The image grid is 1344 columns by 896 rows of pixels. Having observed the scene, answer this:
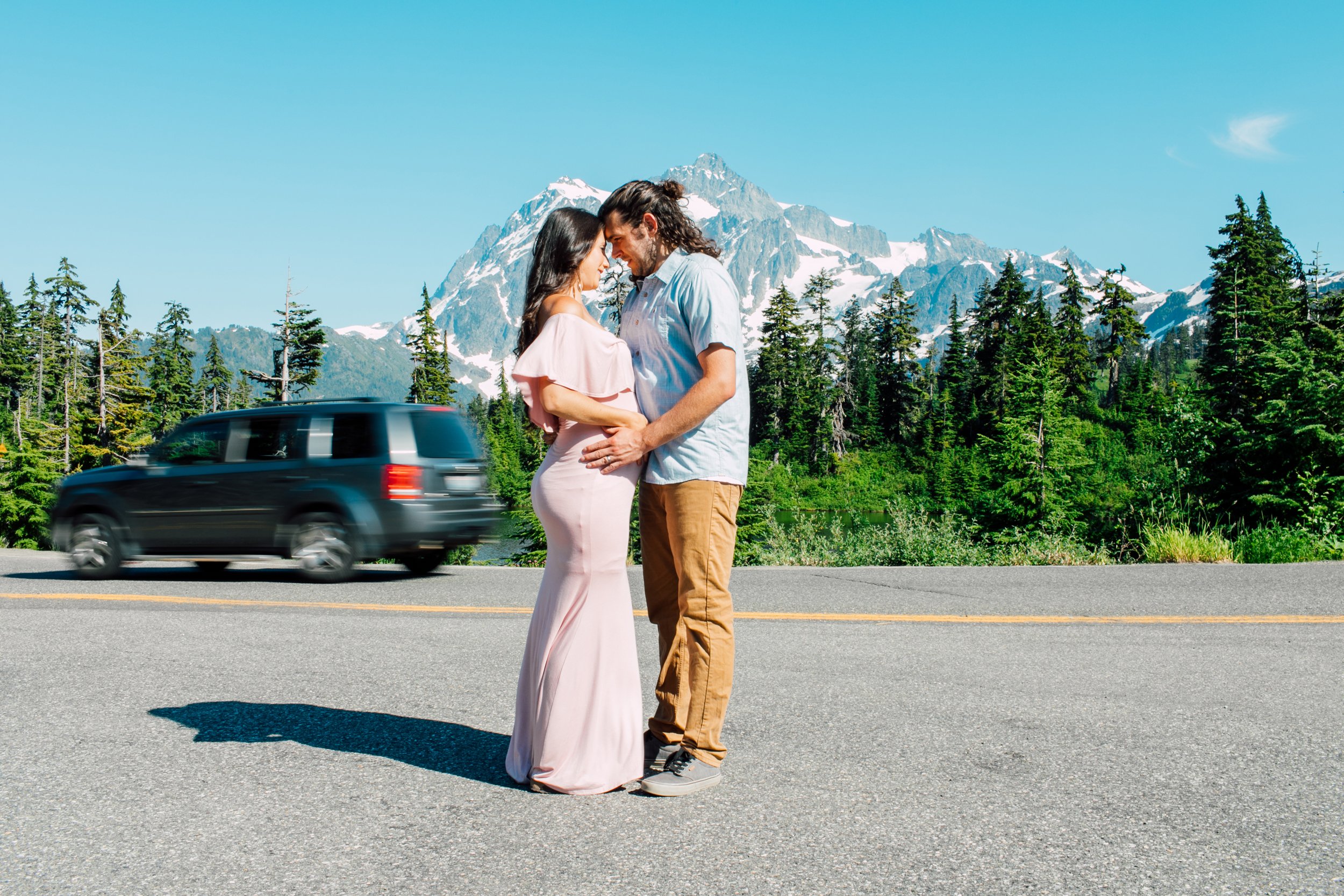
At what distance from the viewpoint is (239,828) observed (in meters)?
2.76

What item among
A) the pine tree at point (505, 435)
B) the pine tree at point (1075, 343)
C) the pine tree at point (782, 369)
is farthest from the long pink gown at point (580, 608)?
the pine tree at point (782, 369)

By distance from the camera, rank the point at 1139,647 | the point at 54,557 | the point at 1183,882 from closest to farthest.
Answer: the point at 1183,882 → the point at 1139,647 → the point at 54,557

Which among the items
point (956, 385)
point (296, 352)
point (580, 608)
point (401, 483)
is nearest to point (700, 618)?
point (580, 608)

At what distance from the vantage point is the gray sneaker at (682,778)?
9.95 feet

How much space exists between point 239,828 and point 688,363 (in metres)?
2.01

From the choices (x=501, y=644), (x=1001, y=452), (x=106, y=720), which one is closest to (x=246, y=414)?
(x=501, y=644)

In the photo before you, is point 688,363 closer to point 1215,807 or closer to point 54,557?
point 1215,807

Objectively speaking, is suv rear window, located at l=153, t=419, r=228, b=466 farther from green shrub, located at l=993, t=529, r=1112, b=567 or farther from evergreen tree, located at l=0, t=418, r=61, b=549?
evergreen tree, located at l=0, t=418, r=61, b=549

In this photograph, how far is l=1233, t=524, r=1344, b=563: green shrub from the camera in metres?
9.13

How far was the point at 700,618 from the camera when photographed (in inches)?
122

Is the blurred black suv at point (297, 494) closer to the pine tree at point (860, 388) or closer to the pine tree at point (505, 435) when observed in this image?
the pine tree at point (505, 435)

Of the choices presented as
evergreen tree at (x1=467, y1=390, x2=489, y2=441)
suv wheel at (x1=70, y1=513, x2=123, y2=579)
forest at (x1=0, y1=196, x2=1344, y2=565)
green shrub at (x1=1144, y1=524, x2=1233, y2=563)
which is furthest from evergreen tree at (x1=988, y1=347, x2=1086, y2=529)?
evergreen tree at (x1=467, y1=390, x2=489, y2=441)

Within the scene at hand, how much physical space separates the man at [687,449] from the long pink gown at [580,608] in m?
0.10

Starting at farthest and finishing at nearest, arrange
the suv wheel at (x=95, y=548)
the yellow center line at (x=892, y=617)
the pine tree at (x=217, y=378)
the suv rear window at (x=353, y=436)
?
the pine tree at (x=217, y=378), the suv wheel at (x=95, y=548), the suv rear window at (x=353, y=436), the yellow center line at (x=892, y=617)
